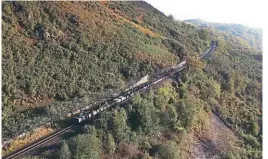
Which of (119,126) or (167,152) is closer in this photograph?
(119,126)

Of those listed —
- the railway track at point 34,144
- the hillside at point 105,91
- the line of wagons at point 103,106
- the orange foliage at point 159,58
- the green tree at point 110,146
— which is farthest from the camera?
the orange foliage at point 159,58

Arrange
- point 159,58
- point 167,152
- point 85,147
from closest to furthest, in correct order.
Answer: point 85,147
point 167,152
point 159,58

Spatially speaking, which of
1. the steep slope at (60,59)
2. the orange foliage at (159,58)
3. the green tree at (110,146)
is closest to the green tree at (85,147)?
the green tree at (110,146)

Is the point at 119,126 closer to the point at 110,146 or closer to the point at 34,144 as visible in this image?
the point at 110,146

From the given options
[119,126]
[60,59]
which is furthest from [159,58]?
[119,126]

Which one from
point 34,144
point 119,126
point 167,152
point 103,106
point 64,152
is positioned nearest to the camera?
point 64,152

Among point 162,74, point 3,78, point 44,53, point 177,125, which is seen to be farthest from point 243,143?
point 3,78

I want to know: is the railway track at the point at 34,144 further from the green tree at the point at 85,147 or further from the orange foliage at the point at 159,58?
the orange foliage at the point at 159,58

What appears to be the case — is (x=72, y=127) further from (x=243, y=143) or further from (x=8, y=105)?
(x=243, y=143)

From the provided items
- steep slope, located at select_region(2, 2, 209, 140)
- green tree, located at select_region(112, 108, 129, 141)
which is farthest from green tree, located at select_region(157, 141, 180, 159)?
steep slope, located at select_region(2, 2, 209, 140)
